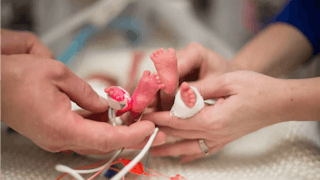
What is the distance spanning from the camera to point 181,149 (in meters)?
0.53

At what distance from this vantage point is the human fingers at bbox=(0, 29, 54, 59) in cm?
44

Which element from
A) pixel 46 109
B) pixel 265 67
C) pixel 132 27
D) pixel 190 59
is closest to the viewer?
pixel 46 109

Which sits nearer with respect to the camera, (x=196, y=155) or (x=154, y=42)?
(x=196, y=155)

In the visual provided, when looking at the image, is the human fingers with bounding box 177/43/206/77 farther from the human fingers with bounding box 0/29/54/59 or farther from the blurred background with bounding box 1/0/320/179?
the human fingers with bounding box 0/29/54/59

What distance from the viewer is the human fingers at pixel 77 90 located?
0.38 meters

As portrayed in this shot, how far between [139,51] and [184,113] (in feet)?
1.25

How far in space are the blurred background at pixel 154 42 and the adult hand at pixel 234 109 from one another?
0.10m

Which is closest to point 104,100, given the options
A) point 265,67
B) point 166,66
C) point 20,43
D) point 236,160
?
point 166,66

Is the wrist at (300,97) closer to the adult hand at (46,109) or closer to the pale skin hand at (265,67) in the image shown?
the pale skin hand at (265,67)

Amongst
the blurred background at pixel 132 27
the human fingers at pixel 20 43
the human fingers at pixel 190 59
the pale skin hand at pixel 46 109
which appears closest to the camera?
the pale skin hand at pixel 46 109

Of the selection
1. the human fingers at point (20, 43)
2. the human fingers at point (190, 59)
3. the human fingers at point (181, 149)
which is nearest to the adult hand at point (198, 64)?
the human fingers at point (190, 59)

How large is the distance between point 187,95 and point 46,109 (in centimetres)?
25

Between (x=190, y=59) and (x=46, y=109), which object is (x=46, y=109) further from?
(x=190, y=59)

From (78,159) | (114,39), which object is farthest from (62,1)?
(78,159)
